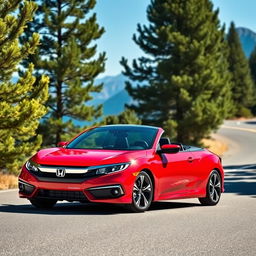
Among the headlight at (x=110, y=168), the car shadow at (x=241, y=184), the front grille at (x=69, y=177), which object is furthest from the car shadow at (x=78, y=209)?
the car shadow at (x=241, y=184)

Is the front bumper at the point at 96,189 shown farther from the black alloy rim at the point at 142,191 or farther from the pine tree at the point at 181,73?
the pine tree at the point at 181,73

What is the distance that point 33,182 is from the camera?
1109 centimetres

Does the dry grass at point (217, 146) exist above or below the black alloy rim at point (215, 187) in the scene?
below

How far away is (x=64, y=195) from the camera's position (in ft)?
35.5

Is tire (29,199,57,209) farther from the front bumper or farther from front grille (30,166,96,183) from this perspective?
front grille (30,166,96,183)

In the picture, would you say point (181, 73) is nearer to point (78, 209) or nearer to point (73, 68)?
point (73, 68)

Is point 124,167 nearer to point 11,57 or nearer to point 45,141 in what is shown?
point 11,57

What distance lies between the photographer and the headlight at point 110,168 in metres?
10.8

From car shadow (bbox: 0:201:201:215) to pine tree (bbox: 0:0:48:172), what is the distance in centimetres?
728

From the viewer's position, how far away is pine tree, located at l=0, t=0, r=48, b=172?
65.1ft

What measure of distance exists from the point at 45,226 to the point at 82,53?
2720 cm

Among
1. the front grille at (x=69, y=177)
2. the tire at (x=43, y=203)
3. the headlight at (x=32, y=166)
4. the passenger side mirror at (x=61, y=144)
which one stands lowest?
the tire at (x=43, y=203)

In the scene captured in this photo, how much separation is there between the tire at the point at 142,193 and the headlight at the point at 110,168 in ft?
1.12

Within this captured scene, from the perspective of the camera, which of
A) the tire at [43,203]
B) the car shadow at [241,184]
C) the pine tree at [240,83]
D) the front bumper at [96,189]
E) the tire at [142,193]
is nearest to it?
the front bumper at [96,189]
